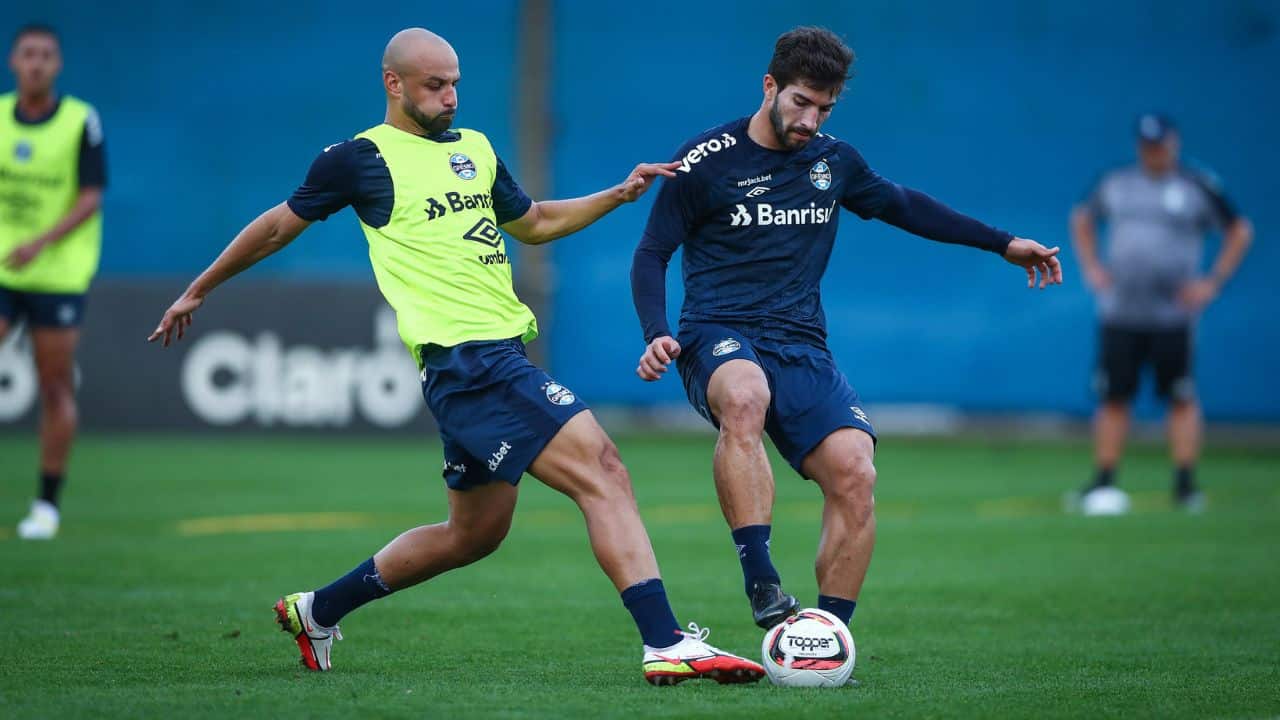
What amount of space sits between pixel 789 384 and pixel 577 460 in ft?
3.29

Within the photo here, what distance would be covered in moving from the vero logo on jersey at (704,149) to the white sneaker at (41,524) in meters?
4.91

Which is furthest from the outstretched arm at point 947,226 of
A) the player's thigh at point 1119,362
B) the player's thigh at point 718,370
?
the player's thigh at point 1119,362

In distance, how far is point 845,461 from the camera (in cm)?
583

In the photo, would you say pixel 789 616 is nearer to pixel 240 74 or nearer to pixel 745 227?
pixel 745 227

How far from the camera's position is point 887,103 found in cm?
1728

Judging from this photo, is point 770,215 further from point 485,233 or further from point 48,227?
point 48,227

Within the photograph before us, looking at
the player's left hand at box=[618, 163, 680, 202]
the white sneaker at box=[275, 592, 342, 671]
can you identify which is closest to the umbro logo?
the player's left hand at box=[618, 163, 680, 202]

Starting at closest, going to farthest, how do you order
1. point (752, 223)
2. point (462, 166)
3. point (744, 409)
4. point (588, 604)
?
1. point (462, 166)
2. point (744, 409)
3. point (752, 223)
4. point (588, 604)

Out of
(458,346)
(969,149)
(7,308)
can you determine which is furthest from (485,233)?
(969,149)

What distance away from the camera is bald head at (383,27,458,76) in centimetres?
559

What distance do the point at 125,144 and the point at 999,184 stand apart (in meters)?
8.70

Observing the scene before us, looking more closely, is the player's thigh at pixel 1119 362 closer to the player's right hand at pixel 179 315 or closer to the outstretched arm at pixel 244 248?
the outstretched arm at pixel 244 248

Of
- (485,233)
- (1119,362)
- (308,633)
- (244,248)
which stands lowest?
(308,633)

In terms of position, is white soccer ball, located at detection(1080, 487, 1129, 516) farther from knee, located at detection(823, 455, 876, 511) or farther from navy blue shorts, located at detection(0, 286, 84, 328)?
navy blue shorts, located at detection(0, 286, 84, 328)
